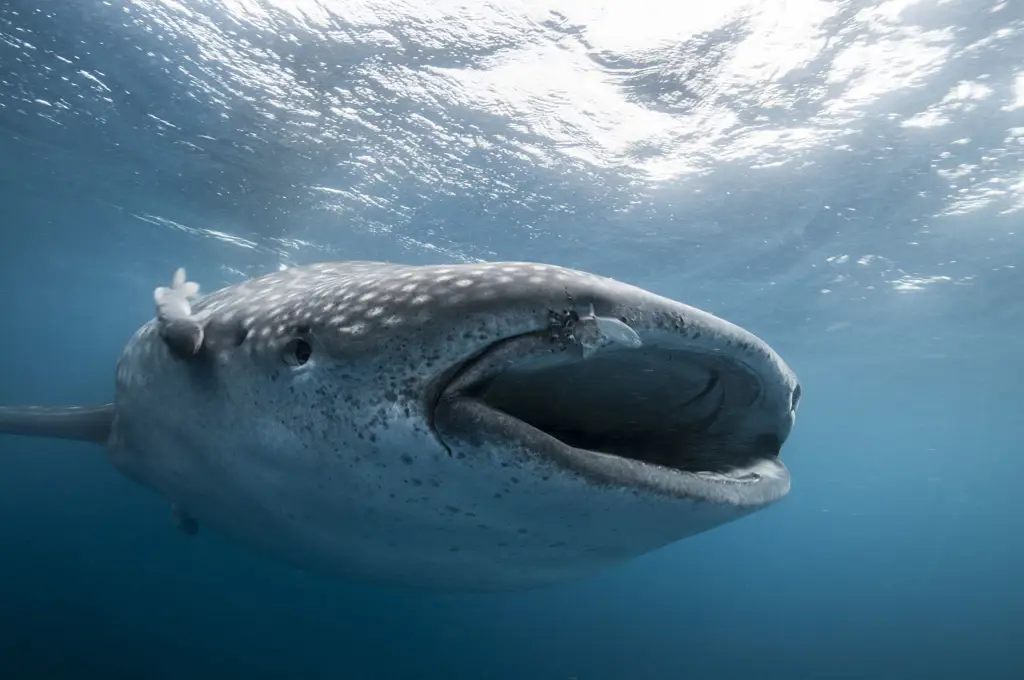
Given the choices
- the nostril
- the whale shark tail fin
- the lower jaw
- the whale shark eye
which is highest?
the nostril

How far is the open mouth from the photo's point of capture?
1.95m

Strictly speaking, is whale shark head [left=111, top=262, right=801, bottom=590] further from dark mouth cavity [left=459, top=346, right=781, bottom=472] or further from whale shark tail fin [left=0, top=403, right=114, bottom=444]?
whale shark tail fin [left=0, top=403, right=114, bottom=444]

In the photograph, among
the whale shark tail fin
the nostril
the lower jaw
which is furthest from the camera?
the whale shark tail fin

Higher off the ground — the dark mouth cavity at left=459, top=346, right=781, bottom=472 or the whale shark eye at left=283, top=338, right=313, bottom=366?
the dark mouth cavity at left=459, top=346, right=781, bottom=472

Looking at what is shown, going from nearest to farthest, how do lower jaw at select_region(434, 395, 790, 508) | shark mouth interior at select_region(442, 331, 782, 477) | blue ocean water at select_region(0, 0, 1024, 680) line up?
lower jaw at select_region(434, 395, 790, 508), shark mouth interior at select_region(442, 331, 782, 477), blue ocean water at select_region(0, 0, 1024, 680)

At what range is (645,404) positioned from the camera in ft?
9.34

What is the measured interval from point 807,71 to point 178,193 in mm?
17044

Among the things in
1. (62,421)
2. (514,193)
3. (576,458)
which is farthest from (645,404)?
(514,193)

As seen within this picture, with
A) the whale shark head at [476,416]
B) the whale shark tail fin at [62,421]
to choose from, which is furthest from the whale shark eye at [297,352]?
the whale shark tail fin at [62,421]

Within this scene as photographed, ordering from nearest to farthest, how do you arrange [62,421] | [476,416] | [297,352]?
1. [476,416]
2. [297,352]
3. [62,421]

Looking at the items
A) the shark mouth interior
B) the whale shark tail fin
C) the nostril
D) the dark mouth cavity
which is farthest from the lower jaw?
the whale shark tail fin

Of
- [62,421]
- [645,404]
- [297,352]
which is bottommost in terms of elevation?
[62,421]

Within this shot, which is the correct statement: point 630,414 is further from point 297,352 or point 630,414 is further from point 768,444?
point 297,352

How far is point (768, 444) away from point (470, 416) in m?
1.46
